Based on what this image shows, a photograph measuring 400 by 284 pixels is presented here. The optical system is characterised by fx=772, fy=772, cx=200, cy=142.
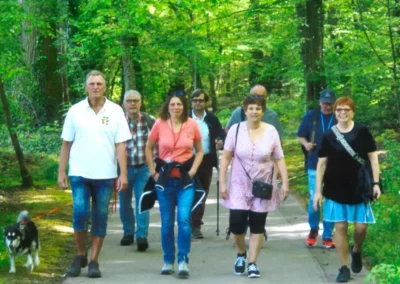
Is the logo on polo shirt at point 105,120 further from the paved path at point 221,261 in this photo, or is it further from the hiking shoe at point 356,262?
the hiking shoe at point 356,262

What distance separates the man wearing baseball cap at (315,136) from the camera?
9852 millimetres

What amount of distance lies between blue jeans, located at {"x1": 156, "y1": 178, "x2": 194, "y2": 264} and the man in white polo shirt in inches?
21.2

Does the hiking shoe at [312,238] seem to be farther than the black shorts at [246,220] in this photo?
Yes

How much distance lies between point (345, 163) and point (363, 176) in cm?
23

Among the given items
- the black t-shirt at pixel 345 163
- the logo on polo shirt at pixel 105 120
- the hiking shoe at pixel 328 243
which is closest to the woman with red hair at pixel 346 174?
the black t-shirt at pixel 345 163

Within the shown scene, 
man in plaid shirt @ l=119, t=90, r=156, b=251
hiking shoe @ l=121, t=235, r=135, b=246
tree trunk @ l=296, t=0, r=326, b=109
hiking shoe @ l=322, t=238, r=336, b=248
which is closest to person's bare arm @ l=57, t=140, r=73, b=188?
man in plaid shirt @ l=119, t=90, r=156, b=251

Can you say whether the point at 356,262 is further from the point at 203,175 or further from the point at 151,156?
the point at 203,175

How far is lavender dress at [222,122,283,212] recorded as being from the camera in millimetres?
8070

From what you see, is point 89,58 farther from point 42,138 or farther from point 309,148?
point 309,148

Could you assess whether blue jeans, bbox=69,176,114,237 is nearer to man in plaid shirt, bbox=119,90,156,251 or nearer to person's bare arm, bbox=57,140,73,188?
person's bare arm, bbox=57,140,73,188

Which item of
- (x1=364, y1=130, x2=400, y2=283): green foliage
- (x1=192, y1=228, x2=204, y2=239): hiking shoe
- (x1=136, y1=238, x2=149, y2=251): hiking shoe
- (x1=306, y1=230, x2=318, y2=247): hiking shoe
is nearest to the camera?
(x1=364, y1=130, x2=400, y2=283): green foliage

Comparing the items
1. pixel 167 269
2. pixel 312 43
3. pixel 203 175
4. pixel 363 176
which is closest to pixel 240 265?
pixel 167 269

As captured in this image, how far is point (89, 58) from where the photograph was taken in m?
22.8

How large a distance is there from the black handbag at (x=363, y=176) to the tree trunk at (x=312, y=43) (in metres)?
8.78
